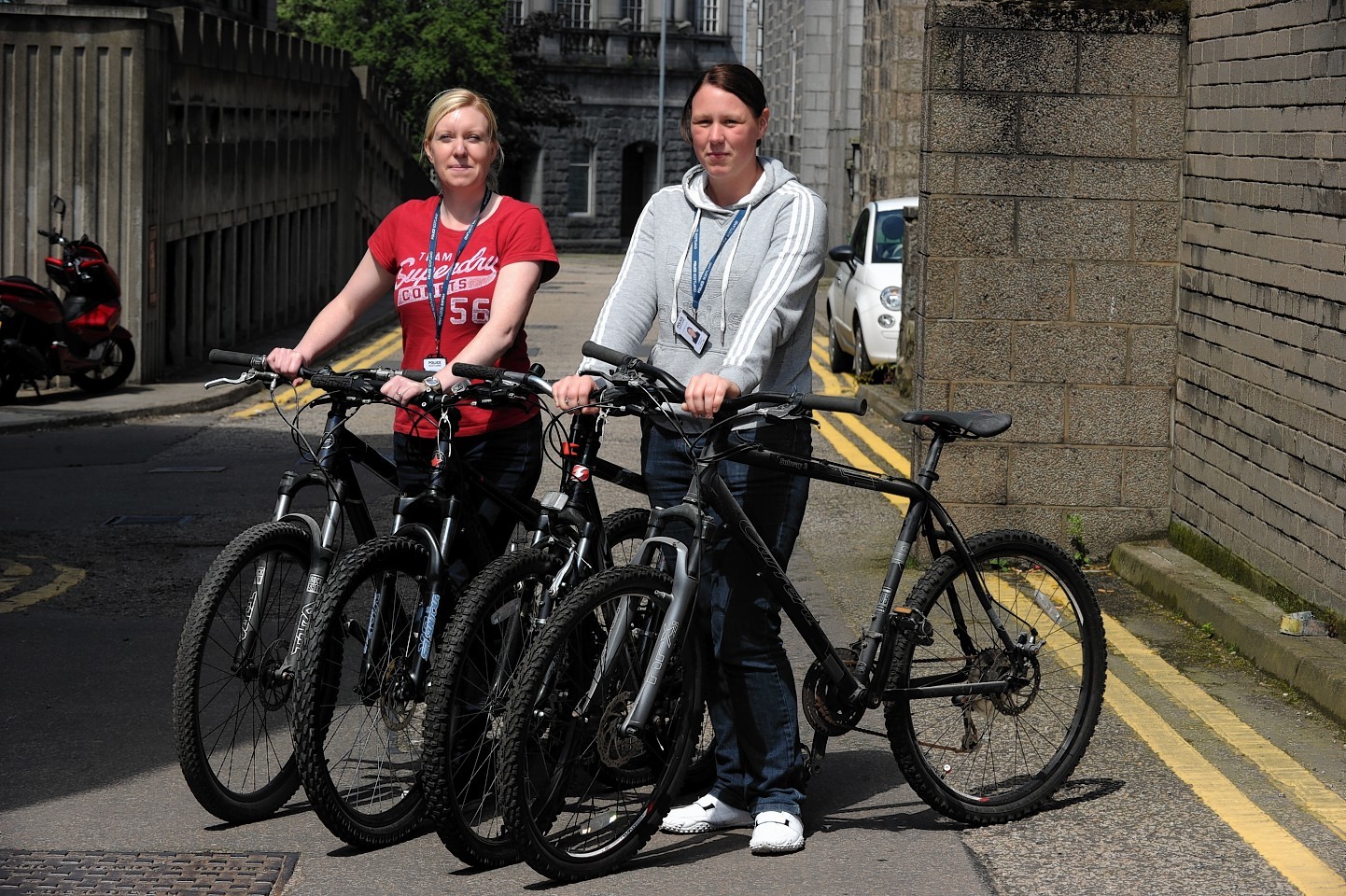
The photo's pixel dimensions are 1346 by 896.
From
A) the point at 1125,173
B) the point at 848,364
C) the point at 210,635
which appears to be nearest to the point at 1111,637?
the point at 1125,173

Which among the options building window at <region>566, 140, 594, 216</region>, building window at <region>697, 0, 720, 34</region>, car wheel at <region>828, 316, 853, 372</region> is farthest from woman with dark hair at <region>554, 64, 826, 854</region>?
building window at <region>697, 0, 720, 34</region>

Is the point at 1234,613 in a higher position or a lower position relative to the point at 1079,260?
lower

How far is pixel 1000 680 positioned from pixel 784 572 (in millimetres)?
827

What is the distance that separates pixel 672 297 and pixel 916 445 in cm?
410

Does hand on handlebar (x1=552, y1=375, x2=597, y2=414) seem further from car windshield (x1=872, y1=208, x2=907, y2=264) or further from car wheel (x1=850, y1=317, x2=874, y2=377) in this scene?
car windshield (x1=872, y1=208, x2=907, y2=264)

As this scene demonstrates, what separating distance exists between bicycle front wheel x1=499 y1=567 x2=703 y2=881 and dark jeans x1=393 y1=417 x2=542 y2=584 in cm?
76

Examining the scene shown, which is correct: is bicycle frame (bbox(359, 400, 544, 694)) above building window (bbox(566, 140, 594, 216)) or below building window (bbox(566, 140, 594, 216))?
below

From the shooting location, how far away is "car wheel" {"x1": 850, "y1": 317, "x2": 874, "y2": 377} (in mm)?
17372

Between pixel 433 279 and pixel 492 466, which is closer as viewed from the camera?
pixel 433 279

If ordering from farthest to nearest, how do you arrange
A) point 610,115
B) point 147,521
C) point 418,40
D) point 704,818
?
point 610,115 < point 418,40 < point 147,521 < point 704,818

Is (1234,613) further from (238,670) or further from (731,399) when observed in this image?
(238,670)

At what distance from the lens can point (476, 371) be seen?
486 cm

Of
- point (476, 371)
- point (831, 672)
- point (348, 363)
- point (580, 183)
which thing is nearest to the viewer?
point (476, 371)

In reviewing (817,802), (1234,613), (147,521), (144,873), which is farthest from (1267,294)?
(147,521)
